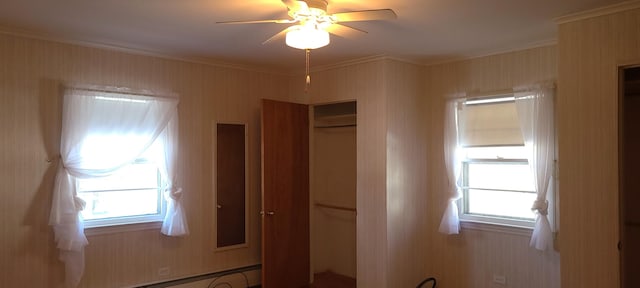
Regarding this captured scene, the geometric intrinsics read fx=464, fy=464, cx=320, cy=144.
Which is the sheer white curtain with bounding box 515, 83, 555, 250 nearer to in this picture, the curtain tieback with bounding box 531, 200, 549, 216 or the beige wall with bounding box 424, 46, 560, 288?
the curtain tieback with bounding box 531, 200, 549, 216

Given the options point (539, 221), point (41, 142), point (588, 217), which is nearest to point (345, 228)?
point (539, 221)

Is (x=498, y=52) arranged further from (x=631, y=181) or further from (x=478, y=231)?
(x=478, y=231)

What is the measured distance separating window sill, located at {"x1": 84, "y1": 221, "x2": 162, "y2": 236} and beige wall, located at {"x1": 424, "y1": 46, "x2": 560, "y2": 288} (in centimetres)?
275

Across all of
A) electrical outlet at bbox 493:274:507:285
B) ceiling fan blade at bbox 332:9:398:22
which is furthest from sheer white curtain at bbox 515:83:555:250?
ceiling fan blade at bbox 332:9:398:22

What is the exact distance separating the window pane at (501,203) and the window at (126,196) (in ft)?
9.92

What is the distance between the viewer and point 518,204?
421 centimetres

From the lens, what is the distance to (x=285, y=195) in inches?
195

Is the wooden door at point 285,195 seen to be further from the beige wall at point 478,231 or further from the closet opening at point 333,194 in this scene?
the beige wall at point 478,231

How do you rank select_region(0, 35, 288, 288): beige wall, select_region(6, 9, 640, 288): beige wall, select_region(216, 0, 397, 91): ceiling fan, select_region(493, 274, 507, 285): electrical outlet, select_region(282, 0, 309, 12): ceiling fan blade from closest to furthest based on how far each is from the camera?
select_region(282, 0, 309, 12): ceiling fan blade < select_region(216, 0, 397, 91): ceiling fan < select_region(6, 9, 640, 288): beige wall < select_region(0, 35, 288, 288): beige wall < select_region(493, 274, 507, 285): electrical outlet

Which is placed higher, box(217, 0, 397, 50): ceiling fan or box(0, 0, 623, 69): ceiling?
box(0, 0, 623, 69): ceiling

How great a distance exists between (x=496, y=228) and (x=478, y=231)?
19 centimetres

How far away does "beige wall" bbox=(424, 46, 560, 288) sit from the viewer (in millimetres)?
4027

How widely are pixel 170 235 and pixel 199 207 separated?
443 millimetres

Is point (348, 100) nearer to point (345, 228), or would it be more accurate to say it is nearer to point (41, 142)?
point (345, 228)
